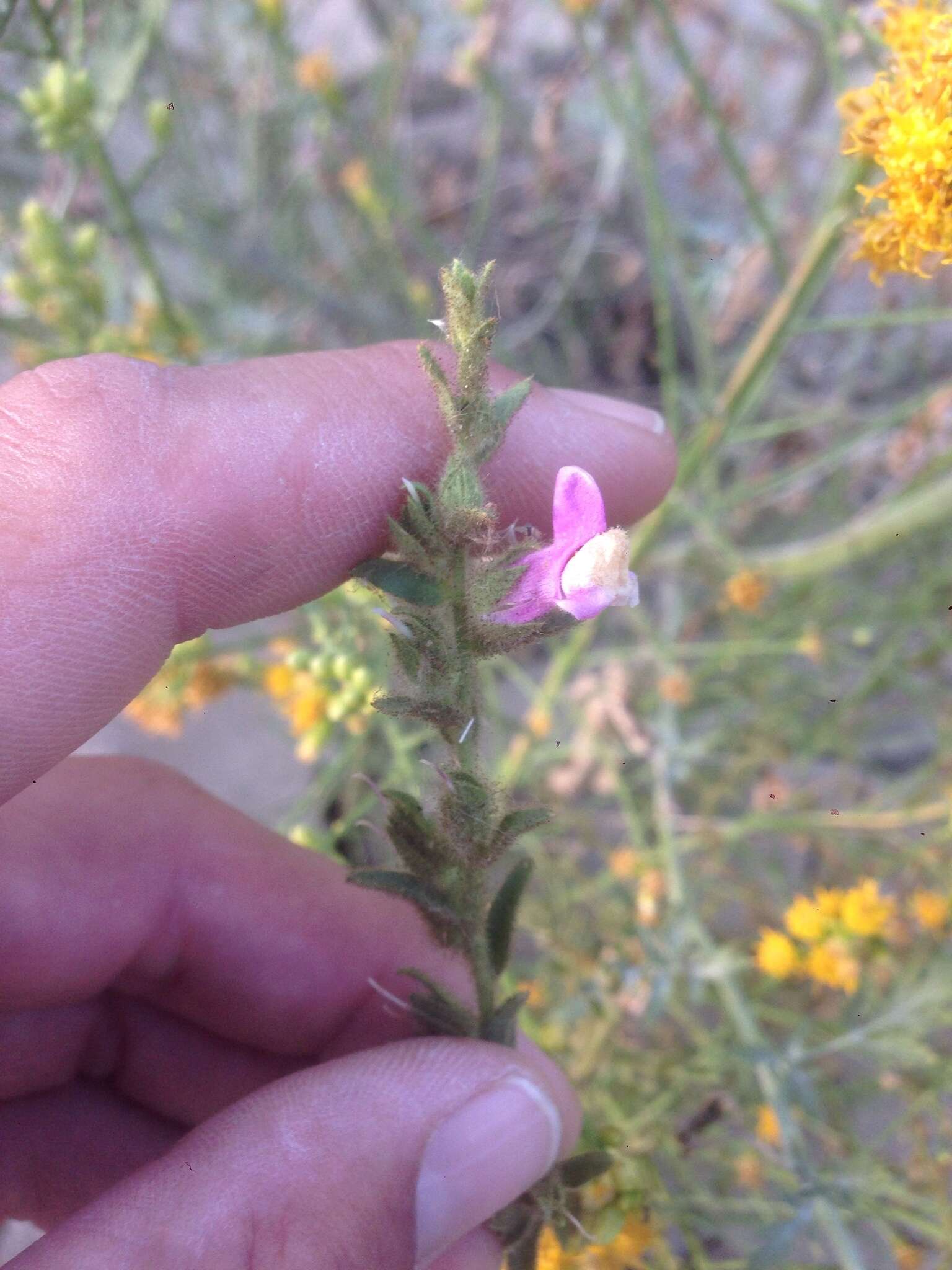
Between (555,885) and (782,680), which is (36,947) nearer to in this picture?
(555,885)

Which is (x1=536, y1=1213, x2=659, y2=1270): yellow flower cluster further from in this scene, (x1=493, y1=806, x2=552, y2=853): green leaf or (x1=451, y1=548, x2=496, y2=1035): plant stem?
(x1=493, y1=806, x2=552, y2=853): green leaf

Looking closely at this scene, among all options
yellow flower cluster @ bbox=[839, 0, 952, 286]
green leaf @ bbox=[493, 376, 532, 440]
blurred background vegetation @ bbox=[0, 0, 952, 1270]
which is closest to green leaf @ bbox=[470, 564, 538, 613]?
green leaf @ bbox=[493, 376, 532, 440]

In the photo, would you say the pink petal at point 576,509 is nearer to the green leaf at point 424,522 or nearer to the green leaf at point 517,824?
the green leaf at point 424,522

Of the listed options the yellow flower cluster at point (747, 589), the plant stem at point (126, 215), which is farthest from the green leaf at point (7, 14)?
the yellow flower cluster at point (747, 589)

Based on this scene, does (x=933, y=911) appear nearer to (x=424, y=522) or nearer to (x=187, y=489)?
(x=424, y=522)

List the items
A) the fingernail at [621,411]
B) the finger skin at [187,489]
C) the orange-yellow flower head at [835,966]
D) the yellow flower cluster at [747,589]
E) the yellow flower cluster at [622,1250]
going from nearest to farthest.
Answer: the finger skin at [187,489] → the yellow flower cluster at [622,1250] → the fingernail at [621,411] → the orange-yellow flower head at [835,966] → the yellow flower cluster at [747,589]

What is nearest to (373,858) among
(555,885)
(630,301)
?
(555,885)

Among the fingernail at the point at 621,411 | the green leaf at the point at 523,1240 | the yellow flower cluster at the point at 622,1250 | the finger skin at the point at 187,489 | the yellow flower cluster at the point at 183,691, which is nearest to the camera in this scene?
the finger skin at the point at 187,489
